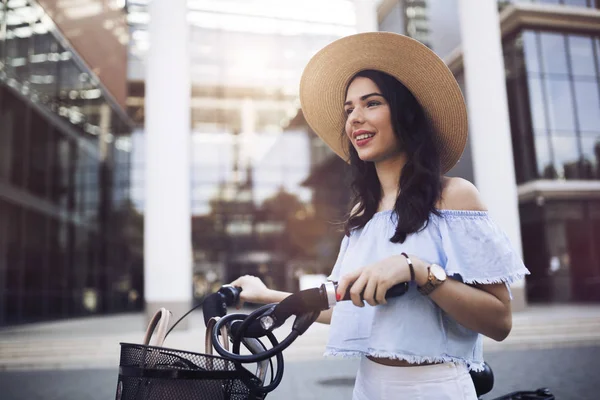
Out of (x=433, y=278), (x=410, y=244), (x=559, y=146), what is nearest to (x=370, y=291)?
(x=433, y=278)

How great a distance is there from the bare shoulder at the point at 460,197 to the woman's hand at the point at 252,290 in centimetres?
68

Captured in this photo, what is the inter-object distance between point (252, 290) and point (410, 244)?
62cm

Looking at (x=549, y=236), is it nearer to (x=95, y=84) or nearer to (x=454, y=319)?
(x=95, y=84)

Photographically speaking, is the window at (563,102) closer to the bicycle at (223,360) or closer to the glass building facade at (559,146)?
the glass building facade at (559,146)

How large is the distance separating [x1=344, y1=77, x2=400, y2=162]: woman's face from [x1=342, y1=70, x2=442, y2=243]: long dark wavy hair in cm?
2

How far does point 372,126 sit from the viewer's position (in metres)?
1.61

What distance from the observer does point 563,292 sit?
21484 millimetres

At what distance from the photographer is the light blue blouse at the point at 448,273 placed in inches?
53.3

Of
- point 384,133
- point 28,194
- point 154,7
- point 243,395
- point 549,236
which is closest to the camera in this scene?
point 243,395

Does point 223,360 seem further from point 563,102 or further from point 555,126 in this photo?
point 563,102

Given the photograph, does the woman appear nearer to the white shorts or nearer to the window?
the white shorts

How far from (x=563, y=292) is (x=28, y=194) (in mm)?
22221

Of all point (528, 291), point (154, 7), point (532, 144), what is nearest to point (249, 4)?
point (154, 7)

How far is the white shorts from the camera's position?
1402 mm
